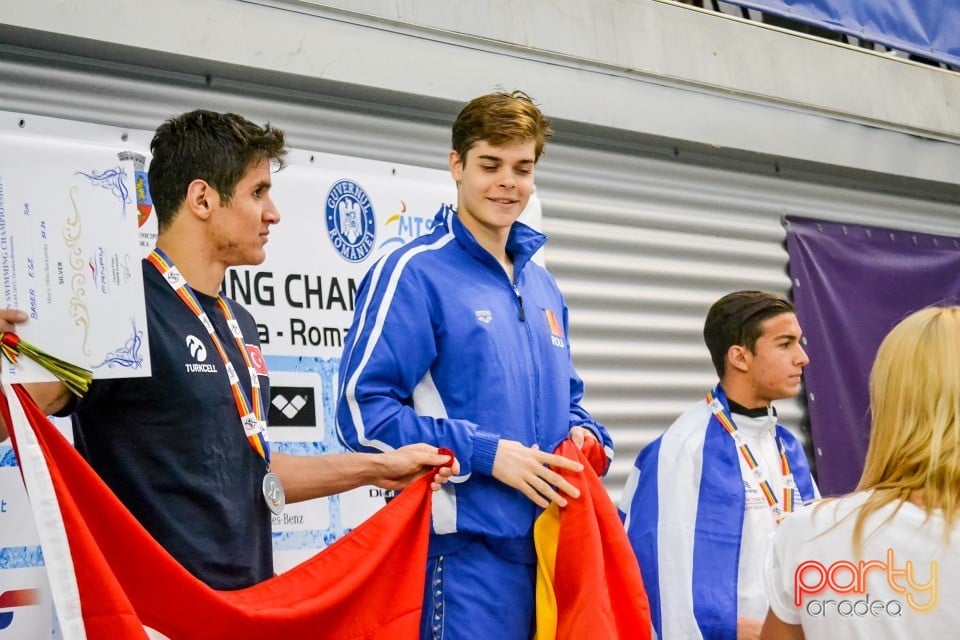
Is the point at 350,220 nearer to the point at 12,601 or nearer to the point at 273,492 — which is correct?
the point at 12,601

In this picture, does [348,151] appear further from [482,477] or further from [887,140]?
[887,140]

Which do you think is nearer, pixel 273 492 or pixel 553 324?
pixel 273 492

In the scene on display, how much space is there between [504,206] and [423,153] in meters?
2.18

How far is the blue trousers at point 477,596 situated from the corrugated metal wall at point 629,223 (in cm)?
236

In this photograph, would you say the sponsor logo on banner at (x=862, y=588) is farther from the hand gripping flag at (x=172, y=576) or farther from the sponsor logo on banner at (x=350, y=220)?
the sponsor logo on banner at (x=350, y=220)

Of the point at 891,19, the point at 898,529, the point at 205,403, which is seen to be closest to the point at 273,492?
the point at 205,403

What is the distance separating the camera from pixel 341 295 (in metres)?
4.72

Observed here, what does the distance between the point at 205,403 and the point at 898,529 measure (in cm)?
151

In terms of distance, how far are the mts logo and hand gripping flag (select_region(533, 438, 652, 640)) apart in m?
1.70

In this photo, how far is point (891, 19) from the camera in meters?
6.91

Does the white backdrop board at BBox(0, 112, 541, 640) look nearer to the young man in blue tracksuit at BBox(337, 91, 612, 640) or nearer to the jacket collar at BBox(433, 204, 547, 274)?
the jacket collar at BBox(433, 204, 547, 274)

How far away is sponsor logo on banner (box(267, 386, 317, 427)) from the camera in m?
4.46

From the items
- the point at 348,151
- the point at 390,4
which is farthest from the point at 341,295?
the point at 390,4

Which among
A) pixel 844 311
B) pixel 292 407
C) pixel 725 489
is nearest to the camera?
pixel 725 489
